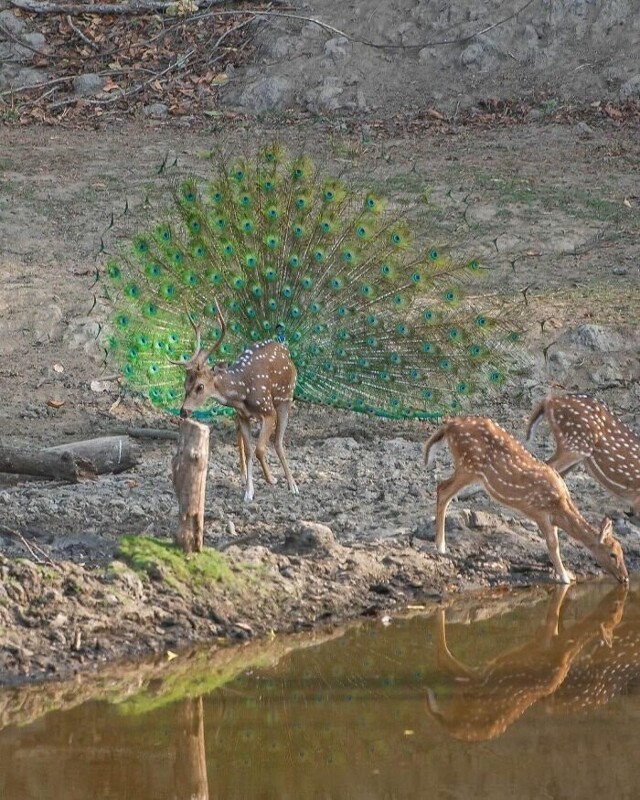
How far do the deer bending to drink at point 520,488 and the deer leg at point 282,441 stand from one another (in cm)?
162

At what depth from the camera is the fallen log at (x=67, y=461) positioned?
38.1 ft

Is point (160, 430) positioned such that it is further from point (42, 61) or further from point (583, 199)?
point (42, 61)

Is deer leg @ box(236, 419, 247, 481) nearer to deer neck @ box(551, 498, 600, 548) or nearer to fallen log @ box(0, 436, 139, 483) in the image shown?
fallen log @ box(0, 436, 139, 483)

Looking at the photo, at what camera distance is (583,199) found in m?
17.7

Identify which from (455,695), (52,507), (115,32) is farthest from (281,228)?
(115,32)

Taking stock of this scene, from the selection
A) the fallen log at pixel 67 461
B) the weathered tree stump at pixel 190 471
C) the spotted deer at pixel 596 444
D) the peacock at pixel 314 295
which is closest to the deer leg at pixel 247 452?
the fallen log at pixel 67 461

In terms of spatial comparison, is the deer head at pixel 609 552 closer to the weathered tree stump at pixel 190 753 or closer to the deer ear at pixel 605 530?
the deer ear at pixel 605 530

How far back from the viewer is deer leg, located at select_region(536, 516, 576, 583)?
10.3m

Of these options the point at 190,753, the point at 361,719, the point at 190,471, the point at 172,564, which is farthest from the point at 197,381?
the point at 190,753

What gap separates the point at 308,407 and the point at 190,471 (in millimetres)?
4698

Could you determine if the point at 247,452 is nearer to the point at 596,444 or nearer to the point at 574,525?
the point at 596,444

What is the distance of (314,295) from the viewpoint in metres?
13.2

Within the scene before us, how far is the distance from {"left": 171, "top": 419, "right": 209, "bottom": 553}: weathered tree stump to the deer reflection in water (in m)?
1.71

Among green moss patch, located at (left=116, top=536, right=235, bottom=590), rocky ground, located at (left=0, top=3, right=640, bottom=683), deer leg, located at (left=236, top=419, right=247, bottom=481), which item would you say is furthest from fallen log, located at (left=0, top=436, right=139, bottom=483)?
green moss patch, located at (left=116, top=536, right=235, bottom=590)
